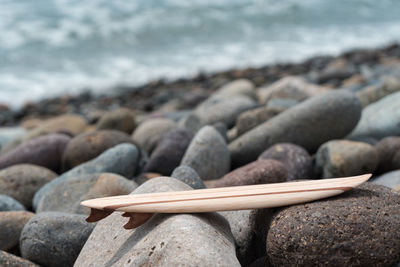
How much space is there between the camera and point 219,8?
56.6 ft

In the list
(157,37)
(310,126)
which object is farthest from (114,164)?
(157,37)

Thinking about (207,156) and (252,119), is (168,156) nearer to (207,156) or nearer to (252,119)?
(207,156)

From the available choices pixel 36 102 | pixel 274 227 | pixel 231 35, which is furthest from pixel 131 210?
pixel 231 35

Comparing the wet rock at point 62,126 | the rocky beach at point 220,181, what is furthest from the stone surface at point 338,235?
the wet rock at point 62,126

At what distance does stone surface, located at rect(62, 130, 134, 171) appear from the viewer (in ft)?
12.6

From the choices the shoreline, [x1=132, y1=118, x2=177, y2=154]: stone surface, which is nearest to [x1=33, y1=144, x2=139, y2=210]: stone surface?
[x1=132, y1=118, x2=177, y2=154]: stone surface

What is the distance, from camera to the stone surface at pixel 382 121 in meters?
3.88

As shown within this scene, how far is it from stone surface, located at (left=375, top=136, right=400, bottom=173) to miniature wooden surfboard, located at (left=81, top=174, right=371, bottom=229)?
5.06 ft

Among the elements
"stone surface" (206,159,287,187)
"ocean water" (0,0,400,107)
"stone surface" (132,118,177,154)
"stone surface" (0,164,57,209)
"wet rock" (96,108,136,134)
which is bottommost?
"ocean water" (0,0,400,107)

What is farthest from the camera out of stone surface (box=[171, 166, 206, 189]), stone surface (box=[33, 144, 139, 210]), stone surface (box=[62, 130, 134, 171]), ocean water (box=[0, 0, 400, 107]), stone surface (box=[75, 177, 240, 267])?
ocean water (box=[0, 0, 400, 107])

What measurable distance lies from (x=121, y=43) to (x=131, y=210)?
501 inches

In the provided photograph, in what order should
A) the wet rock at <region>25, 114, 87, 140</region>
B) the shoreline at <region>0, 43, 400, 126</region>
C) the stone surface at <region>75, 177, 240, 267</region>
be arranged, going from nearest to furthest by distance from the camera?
1. the stone surface at <region>75, 177, 240, 267</region>
2. the wet rock at <region>25, 114, 87, 140</region>
3. the shoreline at <region>0, 43, 400, 126</region>

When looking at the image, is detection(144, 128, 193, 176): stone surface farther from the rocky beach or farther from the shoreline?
the shoreline

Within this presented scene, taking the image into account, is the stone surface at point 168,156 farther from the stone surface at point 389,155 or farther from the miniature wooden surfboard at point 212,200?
the miniature wooden surfboard at point 212,200
